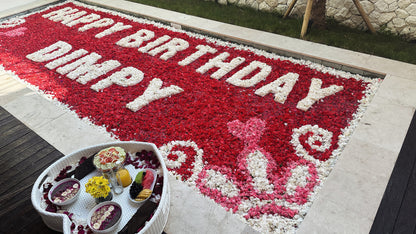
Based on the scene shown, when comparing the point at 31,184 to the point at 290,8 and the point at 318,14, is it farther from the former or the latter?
the point at 318,14

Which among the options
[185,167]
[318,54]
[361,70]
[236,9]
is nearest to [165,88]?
[185,167]

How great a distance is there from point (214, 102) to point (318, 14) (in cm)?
305

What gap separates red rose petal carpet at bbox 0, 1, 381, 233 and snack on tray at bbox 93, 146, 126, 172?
68 centimetres

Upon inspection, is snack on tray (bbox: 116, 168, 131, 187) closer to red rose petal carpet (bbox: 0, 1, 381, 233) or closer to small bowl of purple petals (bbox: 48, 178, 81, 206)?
small bowl of purple petals (bbox: 48, 178, 81, 206)

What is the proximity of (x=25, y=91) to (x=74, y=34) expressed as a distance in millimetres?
2217

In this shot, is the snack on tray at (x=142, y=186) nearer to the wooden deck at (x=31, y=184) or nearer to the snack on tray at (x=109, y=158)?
the snack on tray at (x=109, y=158)

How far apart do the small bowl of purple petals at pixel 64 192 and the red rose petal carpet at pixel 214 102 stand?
3.19ft

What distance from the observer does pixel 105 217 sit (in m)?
2.30

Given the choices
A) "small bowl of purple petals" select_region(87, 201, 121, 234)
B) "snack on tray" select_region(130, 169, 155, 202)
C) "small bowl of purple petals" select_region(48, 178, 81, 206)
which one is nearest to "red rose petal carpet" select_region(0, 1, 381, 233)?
"snack on tray" select_region(130, 169, 155, 202)

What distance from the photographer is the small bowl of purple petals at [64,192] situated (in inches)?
95.7

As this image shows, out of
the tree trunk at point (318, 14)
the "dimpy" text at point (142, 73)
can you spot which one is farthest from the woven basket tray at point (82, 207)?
the tree trunk at point (318, 14)

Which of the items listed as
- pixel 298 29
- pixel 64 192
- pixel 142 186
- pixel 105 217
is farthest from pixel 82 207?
pixel 298 29

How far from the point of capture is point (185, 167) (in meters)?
3.14

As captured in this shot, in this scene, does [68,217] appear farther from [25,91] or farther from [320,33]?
[320,33]
